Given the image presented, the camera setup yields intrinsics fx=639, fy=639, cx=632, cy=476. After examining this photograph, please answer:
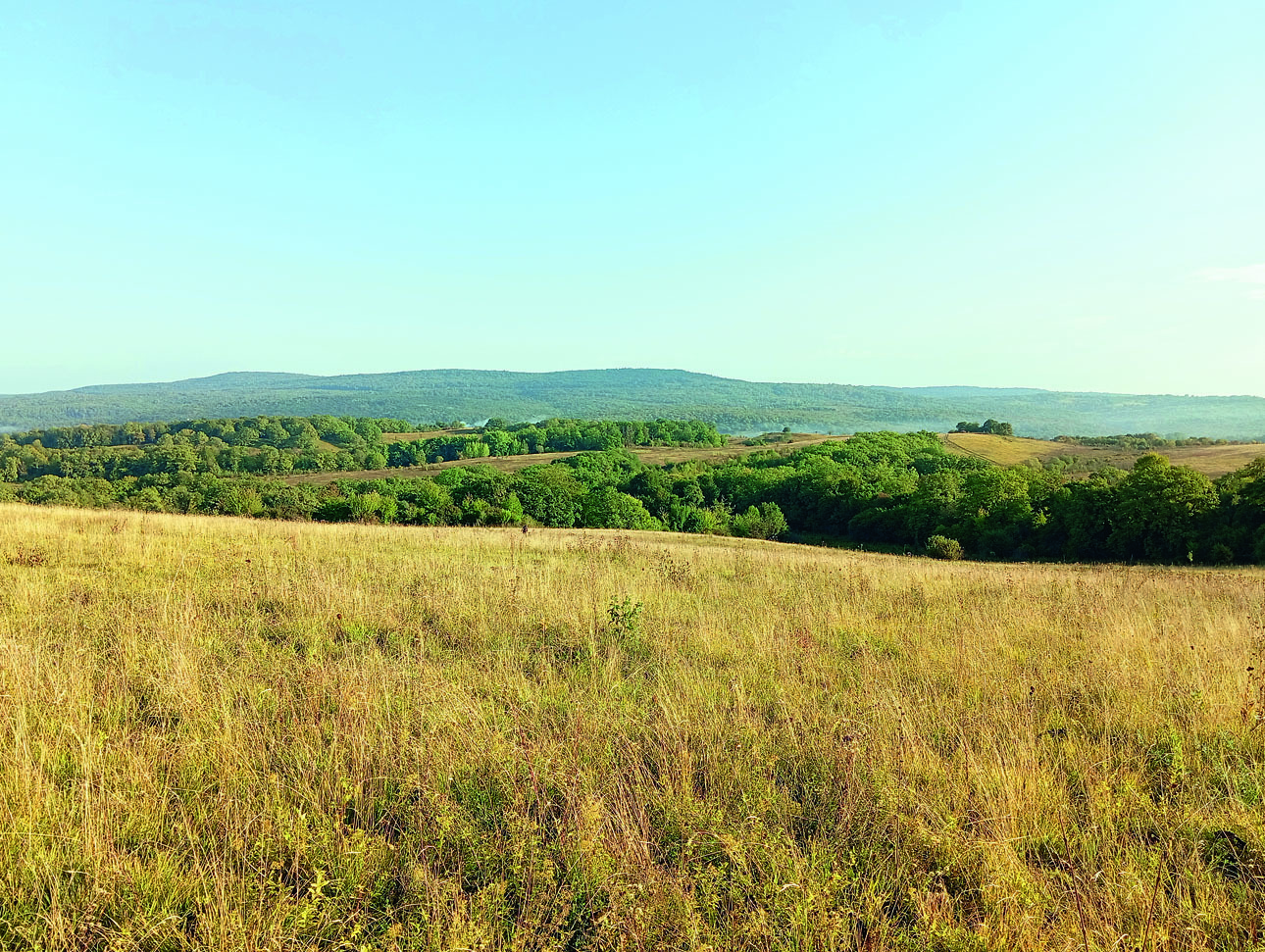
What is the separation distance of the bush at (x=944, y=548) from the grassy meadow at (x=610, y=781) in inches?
1673

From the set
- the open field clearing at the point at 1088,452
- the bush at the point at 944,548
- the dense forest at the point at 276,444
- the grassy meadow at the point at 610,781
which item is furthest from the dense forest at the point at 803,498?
the grassy meadow at the point at 610,781

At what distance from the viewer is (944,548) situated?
48.2m

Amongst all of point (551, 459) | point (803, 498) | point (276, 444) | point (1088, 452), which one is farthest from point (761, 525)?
point (276, 444)

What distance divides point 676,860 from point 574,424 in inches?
7130

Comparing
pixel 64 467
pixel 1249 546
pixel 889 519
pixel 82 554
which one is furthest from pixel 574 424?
pixel 82 554

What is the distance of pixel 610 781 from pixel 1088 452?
139 meters

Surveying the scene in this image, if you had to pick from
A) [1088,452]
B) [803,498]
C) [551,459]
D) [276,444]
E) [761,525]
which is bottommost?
[761,525]

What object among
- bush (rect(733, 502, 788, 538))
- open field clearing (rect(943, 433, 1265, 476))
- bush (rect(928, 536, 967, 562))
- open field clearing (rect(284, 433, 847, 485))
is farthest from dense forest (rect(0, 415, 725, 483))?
bush (rect(928, 536, 967, 562))

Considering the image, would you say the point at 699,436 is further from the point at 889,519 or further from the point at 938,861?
the point at 938,861

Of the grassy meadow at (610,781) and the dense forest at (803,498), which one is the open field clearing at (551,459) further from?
the grassy meadow at (610,781)

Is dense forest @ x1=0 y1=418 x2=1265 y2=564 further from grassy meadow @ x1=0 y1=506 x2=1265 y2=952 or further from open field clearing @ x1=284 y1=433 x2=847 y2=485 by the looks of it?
grassy meadow @ x1=0 y1=506 x2=1265 y2=952

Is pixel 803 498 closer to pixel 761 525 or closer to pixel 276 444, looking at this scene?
pixel 761 525

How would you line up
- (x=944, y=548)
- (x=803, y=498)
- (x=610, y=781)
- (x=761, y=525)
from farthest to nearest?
1. (x=803, y=498)
2. (x=761, y=525)
3. (x=944, y=548)
4. (x=610, y=781)

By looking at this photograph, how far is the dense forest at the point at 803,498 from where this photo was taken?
42.8 m
